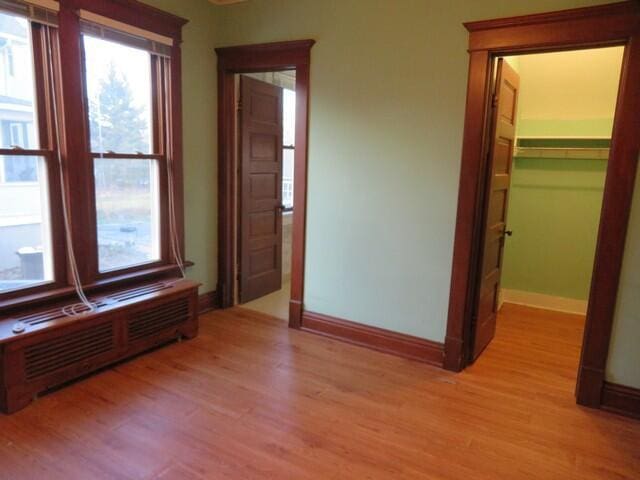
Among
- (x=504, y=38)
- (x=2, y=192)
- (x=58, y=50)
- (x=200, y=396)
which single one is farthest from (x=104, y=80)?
(x=504, y=38)

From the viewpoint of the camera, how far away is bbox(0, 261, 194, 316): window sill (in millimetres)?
2623

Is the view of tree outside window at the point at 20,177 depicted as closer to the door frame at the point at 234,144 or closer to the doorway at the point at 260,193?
the door frame at the point at 234,144

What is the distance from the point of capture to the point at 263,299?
14.8ft

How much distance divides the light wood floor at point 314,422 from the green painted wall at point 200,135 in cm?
93

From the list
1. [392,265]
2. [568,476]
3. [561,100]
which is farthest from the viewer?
[561,100]

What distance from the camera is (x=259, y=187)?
434cm

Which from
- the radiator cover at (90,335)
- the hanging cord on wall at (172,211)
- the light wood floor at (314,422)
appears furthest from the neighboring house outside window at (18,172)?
the hanging cord on wall at (172,211)

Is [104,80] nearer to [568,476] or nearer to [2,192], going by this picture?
[2,192]

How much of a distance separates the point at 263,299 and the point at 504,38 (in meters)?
3.07

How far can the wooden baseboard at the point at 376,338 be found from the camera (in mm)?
3186

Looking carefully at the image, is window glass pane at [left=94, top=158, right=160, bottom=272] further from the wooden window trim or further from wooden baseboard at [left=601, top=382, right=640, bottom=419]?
wooden baseboard at [left=601, top=382, right=640, bottom=419]

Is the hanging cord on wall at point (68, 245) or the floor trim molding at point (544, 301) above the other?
the hanging cord on wall at point (68, 245)

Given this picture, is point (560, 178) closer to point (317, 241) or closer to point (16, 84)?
point (317, 241)

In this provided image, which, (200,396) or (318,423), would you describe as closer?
(318,423)
